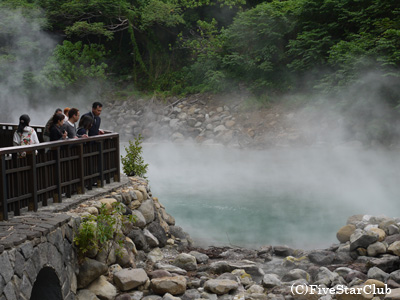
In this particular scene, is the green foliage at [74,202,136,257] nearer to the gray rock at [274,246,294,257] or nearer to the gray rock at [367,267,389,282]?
the gray rock at [274,246,294,257]

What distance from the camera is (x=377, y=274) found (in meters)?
7.11

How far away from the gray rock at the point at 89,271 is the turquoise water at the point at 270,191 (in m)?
3.75

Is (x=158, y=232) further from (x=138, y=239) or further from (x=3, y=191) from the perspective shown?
(x=3, y=191)

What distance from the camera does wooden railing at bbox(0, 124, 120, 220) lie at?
5590mm

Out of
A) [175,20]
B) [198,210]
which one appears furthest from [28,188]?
[175,20]

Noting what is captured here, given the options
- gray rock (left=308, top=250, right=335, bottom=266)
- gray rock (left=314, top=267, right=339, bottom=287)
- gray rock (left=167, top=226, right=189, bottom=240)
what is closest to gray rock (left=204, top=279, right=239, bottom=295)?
gray rock (left=314, top=267, right=339, bottom=287)

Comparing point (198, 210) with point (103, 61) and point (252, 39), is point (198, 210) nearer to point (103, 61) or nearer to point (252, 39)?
point (252, 39)

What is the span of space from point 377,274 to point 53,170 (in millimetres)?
5157

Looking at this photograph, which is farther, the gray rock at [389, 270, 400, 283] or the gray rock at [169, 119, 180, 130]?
the gray rock at [169, 119, 180, 130]

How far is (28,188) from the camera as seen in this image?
592cm

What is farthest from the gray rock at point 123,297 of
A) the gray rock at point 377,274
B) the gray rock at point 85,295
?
the gray rock at point 377,274

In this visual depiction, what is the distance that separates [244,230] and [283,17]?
529 inches

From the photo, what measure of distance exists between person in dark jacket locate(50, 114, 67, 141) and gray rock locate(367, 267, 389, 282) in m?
5.19

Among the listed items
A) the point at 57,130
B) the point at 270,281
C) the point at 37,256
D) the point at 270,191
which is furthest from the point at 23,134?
the point at 270,191
